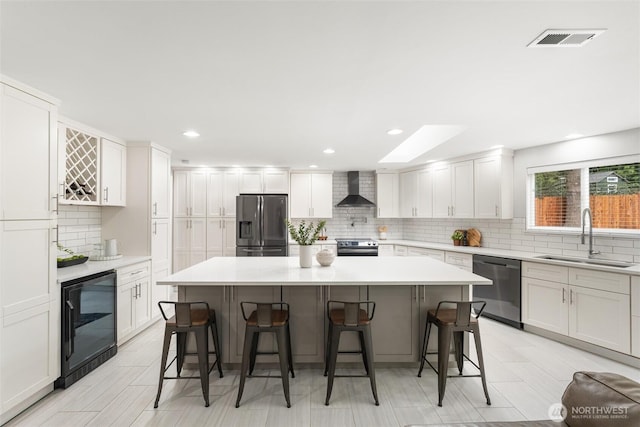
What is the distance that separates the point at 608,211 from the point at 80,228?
6101mm

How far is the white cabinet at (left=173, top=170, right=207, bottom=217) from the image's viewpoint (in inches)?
220

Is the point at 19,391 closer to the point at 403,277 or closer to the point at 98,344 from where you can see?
the point at 98,344

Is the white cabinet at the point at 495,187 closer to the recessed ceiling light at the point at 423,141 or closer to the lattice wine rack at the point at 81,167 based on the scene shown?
the recessed ceiling light at the point at 423,141

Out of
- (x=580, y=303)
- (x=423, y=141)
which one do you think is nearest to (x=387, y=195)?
(x=423, y=141)

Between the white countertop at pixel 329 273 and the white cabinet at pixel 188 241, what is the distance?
241 centimetres

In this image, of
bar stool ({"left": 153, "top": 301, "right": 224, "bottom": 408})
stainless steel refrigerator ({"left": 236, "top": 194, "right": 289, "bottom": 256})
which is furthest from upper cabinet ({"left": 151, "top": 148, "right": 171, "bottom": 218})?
bar stool ({"left": 153, "top": 301, "right": 224, "bottom": 408})

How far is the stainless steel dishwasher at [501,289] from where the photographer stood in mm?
3824

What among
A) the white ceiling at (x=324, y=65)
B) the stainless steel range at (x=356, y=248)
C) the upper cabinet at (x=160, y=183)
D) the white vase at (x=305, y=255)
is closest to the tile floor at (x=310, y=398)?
the white vase at (x=305, y=255)

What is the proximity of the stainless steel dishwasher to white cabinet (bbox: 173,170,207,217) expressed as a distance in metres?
4.66

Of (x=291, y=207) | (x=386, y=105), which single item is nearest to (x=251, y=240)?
(x=291, y=207)

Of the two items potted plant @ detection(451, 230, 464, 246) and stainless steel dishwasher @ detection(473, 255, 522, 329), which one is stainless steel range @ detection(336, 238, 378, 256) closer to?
potted plant @ detection(451, 230, 464, 246)

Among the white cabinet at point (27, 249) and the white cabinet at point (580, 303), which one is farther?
the white cabinet at point (580, 303)

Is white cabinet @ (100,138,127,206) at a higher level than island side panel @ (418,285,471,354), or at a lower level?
higher

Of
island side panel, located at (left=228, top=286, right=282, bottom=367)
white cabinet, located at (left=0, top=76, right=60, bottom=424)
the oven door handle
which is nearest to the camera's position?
white cabinet, located at (left=0, top=76, right=60, bottom=424)
